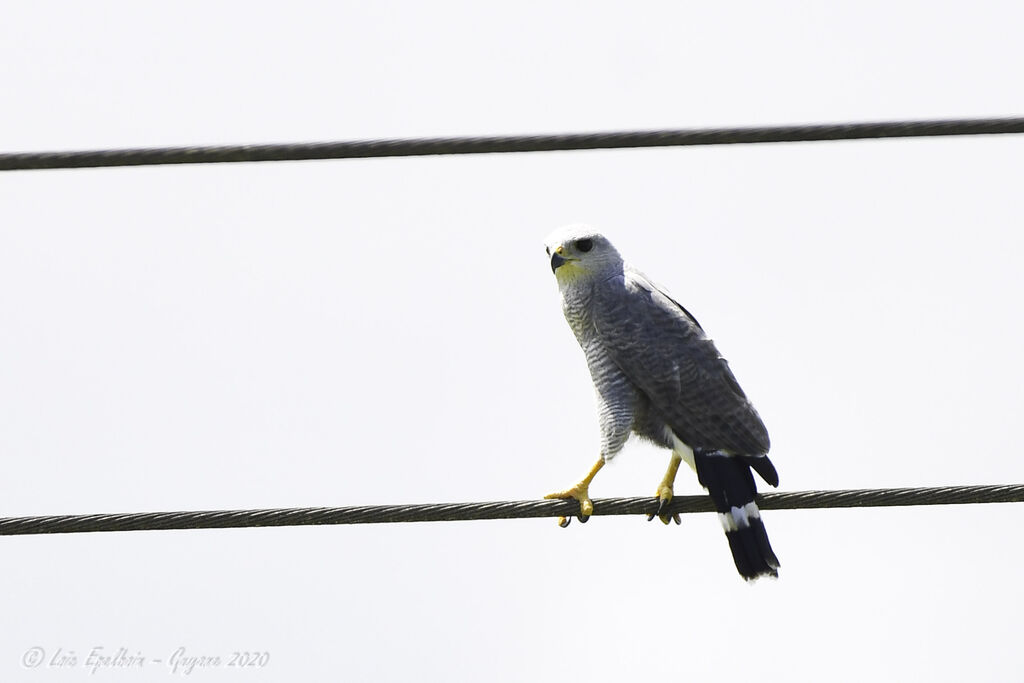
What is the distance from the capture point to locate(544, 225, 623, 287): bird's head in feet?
24.7

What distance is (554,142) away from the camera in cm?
513

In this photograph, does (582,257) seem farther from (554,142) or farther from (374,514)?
(374,514)

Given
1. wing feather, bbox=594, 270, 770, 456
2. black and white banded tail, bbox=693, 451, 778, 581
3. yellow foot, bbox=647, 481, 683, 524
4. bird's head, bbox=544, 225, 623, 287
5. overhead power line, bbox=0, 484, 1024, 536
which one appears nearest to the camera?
overhead power line, bbox=0, 484, 1024, 536

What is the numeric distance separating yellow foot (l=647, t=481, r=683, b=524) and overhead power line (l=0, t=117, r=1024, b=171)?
1528mm

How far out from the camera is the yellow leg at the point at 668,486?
6.26m

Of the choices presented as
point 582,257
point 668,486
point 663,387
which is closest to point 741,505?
point 668,486

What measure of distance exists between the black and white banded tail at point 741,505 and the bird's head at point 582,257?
1.24 m

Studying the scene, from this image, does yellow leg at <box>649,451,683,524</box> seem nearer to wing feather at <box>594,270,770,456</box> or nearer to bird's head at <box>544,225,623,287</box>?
wing feather at <box>594,270,770,456</box>

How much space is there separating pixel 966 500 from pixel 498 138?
2.12 m

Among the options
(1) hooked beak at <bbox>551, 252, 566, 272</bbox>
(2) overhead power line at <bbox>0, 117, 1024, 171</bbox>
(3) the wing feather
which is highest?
(2) overhead power line at <bbox>0, 117, 1024, 171</bbox>

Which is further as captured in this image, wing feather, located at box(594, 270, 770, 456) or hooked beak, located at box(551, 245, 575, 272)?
hooked beak, located at box(551, 245, 575, 272)

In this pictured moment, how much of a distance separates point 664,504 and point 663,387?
106 centimetres

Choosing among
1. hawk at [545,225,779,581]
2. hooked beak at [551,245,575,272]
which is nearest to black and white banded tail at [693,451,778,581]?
hawk at [545,225,779,581]

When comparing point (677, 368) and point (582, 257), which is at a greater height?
point (582, 257)
